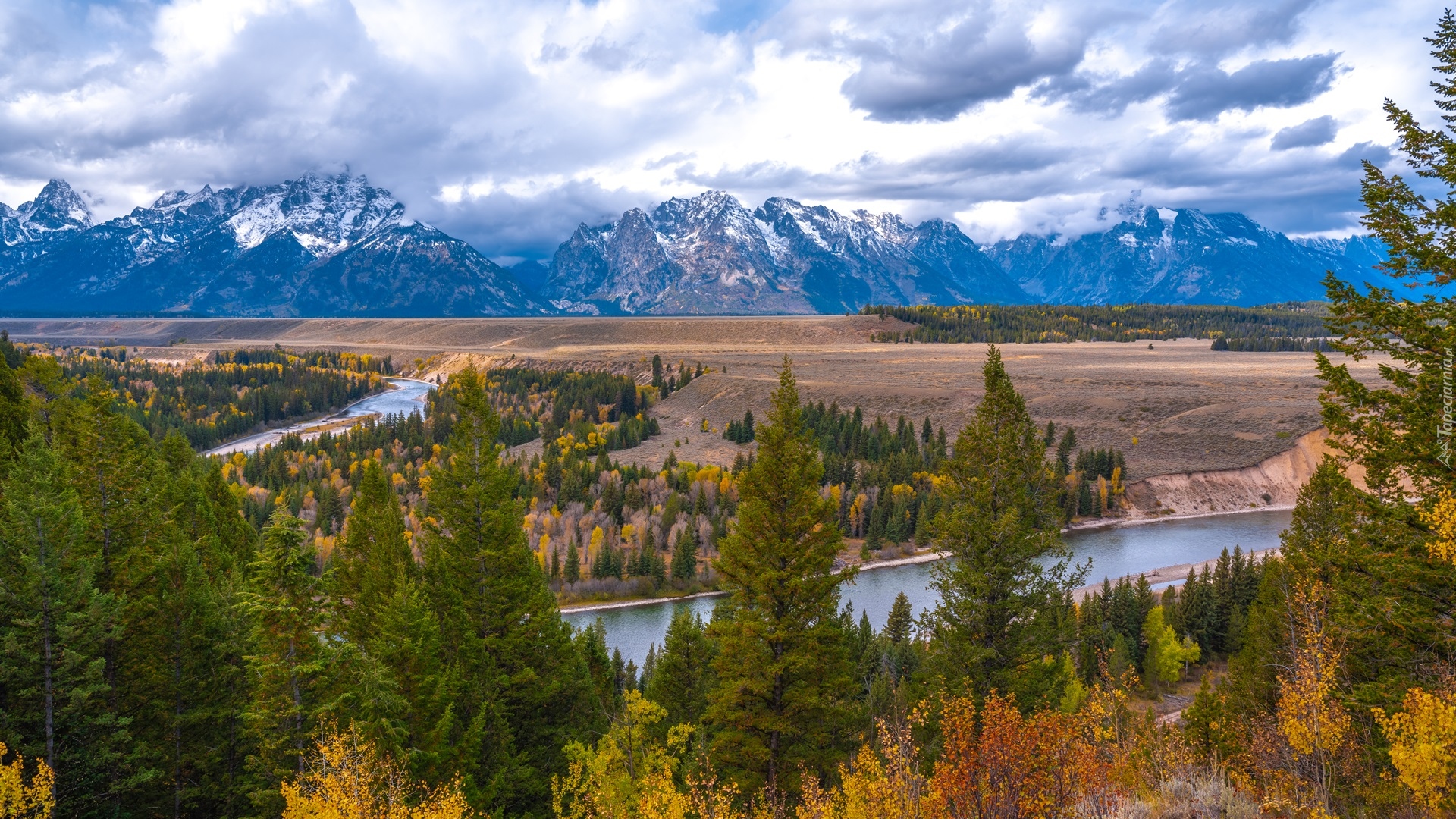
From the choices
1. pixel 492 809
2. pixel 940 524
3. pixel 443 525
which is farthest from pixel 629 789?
pixel 443 525

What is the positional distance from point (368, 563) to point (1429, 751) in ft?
98.6

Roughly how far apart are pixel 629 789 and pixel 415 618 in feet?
27.3

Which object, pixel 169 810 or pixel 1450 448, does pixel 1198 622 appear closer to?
pixel 1450 448

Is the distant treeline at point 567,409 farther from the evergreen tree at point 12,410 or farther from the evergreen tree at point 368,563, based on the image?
the evergreen tree at point 368,563

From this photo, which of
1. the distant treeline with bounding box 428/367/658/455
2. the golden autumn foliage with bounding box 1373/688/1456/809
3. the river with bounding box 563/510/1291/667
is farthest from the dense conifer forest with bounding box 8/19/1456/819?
the distant treeline with bounding box 428/367/658/455

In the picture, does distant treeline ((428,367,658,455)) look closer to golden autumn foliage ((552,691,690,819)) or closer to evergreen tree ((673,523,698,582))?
evergreen tree ((673,523,698,582))

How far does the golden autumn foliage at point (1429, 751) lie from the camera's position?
10867 millimetres

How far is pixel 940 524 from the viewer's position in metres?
24.5

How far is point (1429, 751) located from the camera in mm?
10852

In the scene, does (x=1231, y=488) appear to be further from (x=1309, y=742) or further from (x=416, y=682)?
(x=416, y=682)

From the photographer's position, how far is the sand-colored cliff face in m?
109

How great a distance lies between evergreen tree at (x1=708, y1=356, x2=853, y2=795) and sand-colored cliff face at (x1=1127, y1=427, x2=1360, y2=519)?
99.3 metres

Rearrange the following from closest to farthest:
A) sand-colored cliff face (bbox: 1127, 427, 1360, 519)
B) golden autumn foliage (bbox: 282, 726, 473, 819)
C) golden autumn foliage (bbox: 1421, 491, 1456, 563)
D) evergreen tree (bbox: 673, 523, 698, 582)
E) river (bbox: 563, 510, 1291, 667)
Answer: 1. golden autumn foliage (bbox: 1421, 491, 1456, 563)
2. golden autumn foliage (bbox: 282, 726, 473, 819)
3. river (bbox: 563, 510, 1291, 667)
4. evergreen tree (bbox: 673, 523, 698, 582)
5. sand-colored cliff face (bbox: 1127, 427, 1360, 519)

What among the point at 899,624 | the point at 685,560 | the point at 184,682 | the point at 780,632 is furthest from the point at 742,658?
the point at 685,560
